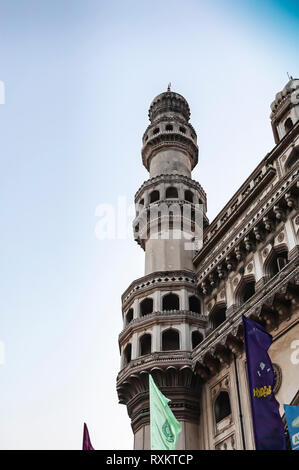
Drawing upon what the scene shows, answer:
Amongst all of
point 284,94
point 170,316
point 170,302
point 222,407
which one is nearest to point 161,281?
point 170,302

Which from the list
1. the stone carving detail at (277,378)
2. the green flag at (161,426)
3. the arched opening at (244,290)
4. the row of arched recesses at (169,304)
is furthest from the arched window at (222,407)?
the row of arched recesses at (169,304)

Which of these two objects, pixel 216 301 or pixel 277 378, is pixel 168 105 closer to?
pixel 216 301

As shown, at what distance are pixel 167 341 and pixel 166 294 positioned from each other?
239cm

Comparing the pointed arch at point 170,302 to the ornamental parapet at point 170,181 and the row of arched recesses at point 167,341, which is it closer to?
the row of arched recesses at point 167,341

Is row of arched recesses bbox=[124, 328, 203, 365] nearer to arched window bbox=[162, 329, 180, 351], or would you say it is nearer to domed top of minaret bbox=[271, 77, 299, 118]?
arched window bbox=[162, 329, 180, 351]

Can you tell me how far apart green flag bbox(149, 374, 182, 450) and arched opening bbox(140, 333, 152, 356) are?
23.6ft

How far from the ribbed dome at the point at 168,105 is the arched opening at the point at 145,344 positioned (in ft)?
65.1

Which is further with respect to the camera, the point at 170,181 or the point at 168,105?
the point at 168,105

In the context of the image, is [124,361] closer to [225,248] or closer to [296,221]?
[225,248]

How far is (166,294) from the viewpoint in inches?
1070

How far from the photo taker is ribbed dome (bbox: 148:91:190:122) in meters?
41.4

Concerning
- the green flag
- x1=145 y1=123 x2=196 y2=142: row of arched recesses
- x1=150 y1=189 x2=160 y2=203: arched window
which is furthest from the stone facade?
x1=145 y1=123 x2=196 y2=142: row of arched recesses

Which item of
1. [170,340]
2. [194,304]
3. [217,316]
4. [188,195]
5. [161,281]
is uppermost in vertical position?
[188,195]

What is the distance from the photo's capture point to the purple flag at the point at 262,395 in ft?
42.3
